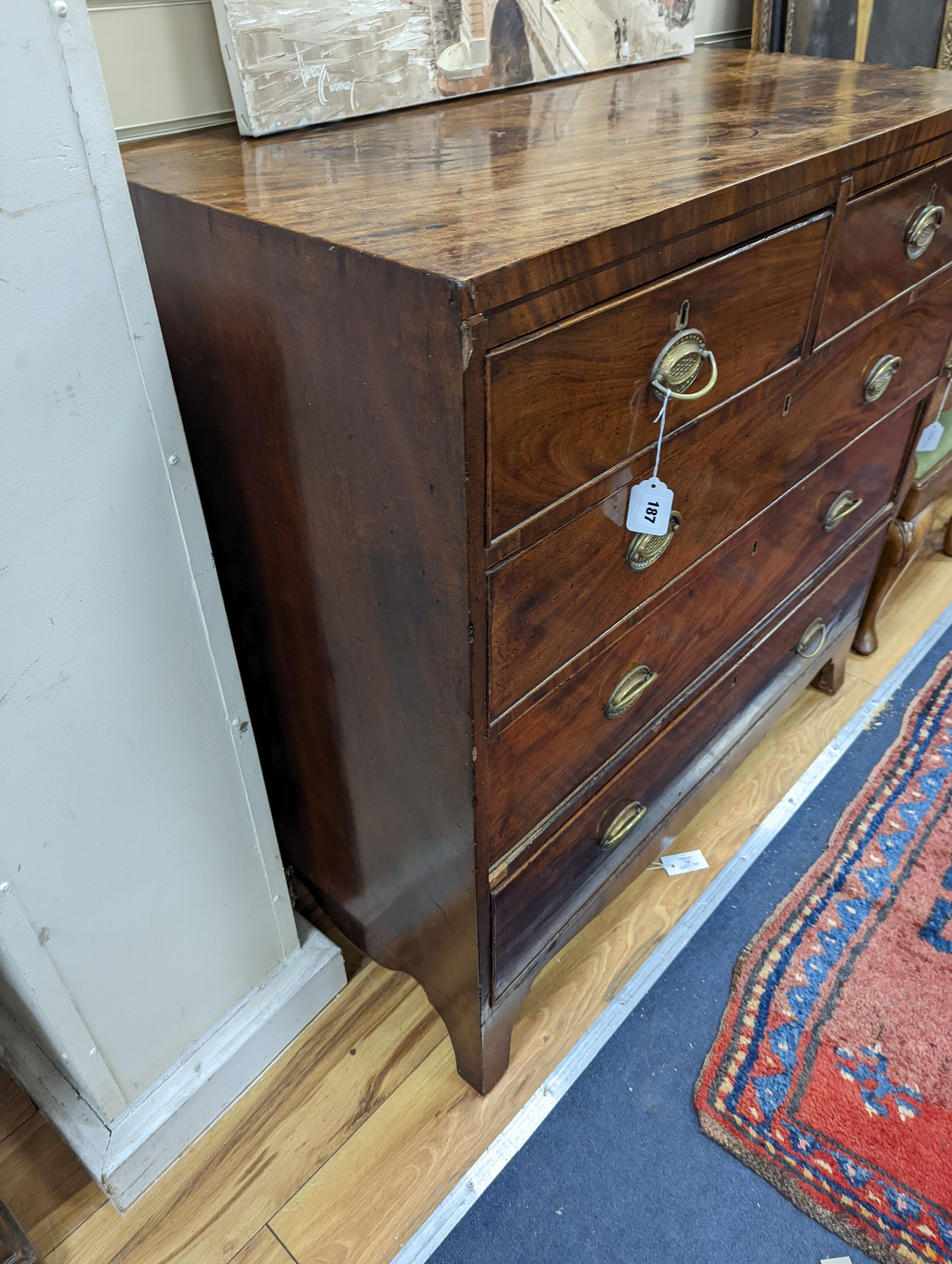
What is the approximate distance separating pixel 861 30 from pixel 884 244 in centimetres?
77

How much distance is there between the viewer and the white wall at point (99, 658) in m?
0.58

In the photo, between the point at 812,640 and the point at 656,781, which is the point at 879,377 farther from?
the point at 656,781

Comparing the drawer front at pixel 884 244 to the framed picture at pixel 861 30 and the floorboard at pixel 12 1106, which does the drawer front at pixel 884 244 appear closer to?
the framed picture at pixel 861 30

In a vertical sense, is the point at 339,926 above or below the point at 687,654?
below

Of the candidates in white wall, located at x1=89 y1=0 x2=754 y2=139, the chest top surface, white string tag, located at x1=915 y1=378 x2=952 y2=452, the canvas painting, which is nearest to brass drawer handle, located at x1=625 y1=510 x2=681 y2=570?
the chest top surface

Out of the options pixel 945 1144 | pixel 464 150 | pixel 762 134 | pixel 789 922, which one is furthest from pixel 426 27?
pixel 945 1144

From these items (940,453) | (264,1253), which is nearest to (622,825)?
(264,1253)

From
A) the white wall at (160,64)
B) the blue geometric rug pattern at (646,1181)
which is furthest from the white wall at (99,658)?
the blue geometric rug pattern at (646,1181)

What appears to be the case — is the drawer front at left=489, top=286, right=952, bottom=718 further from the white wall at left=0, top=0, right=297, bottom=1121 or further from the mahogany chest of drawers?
the white wall at left=0, top=0, right=297, bottom=1121

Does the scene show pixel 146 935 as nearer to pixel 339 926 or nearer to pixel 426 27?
pixel 339 926

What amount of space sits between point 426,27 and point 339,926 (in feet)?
3.62

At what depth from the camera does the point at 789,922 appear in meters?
1.27

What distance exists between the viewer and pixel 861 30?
55.6 inches

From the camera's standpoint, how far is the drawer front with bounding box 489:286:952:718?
2.27 feet
